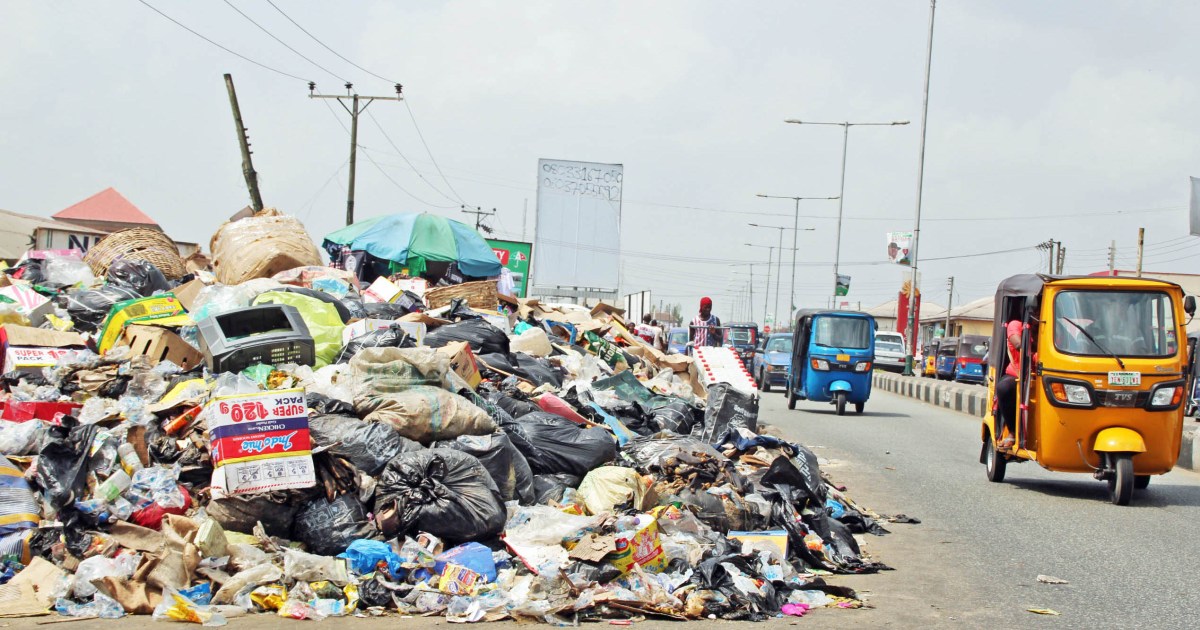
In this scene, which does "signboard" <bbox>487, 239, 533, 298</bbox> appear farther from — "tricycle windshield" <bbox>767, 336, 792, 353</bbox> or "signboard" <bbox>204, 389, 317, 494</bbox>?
"signboard" <bbox>204, 389, 317, 494</bbox>

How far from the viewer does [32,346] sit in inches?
370

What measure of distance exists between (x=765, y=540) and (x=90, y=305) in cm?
887

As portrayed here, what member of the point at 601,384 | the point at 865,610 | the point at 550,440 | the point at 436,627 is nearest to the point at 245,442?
the point at 436,627

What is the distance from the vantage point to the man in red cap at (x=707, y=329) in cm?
1836

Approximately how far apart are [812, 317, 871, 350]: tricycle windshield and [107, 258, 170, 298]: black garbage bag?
38.1 feet

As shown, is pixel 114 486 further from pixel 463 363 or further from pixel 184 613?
pixel 463 363

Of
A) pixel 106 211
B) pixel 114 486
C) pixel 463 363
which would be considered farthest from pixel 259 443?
pixel 106 211

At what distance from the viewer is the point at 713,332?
60.6ft

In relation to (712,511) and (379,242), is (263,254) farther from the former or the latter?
(712,511)

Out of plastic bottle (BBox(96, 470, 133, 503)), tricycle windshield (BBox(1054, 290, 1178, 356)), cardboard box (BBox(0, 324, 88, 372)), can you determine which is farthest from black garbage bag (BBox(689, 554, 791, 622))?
cardboard box (BBox(0, 324, 88, 372))

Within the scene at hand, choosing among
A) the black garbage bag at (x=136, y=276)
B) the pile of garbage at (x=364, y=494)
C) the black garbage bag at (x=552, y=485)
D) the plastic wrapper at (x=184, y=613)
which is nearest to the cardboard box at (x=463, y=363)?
the pile of garbage at (x=364, y=494)

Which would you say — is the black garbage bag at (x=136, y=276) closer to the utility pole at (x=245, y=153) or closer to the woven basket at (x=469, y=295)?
the woven basket at (x=469, y=295)

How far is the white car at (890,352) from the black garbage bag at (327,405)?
34445 mm

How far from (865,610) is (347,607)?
2.74 m
